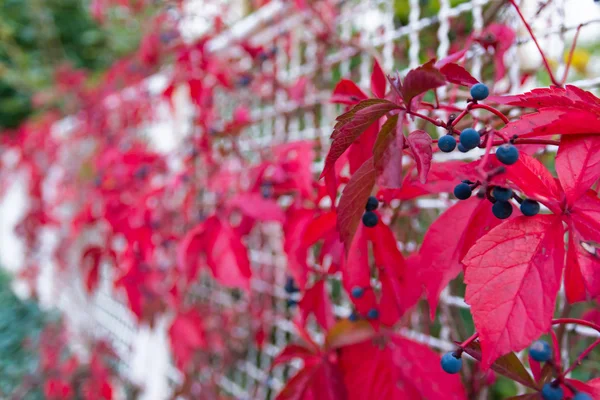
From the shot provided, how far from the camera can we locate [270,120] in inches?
76.9

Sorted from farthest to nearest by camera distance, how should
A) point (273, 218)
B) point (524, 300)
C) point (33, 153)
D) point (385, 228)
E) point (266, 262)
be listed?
1. point (33, 153)
2. point (266, 262)
3. point (273, 218)
4. point (385, 228)
5. point (524, 300)

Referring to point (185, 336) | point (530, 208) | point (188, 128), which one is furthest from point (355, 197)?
point (188, 128)

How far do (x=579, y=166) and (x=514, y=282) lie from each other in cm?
14

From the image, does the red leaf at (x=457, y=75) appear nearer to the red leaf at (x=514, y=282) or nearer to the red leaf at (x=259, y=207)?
the red leaf at (x=514, y=282)

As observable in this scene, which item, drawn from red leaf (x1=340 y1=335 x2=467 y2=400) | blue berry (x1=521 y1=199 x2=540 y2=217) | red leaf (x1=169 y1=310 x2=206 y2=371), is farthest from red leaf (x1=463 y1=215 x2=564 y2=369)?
red leaf (x1=169 y1=310 x2=206 y2=371)

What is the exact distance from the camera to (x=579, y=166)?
1.51ft

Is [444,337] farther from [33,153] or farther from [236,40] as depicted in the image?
[33,153]

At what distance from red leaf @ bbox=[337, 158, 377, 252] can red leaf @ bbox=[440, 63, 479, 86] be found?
0.42 ft

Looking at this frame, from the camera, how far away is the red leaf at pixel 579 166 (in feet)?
1.49

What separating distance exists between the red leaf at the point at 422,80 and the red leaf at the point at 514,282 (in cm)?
14

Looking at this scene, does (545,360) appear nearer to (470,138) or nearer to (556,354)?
(556,354)

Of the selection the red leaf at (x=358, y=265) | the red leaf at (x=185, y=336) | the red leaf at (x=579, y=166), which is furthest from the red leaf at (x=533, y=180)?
the red leaf at (x=185, y=336)

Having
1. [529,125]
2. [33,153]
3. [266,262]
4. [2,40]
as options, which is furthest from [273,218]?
[2,40]

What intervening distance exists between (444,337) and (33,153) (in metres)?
3.23
